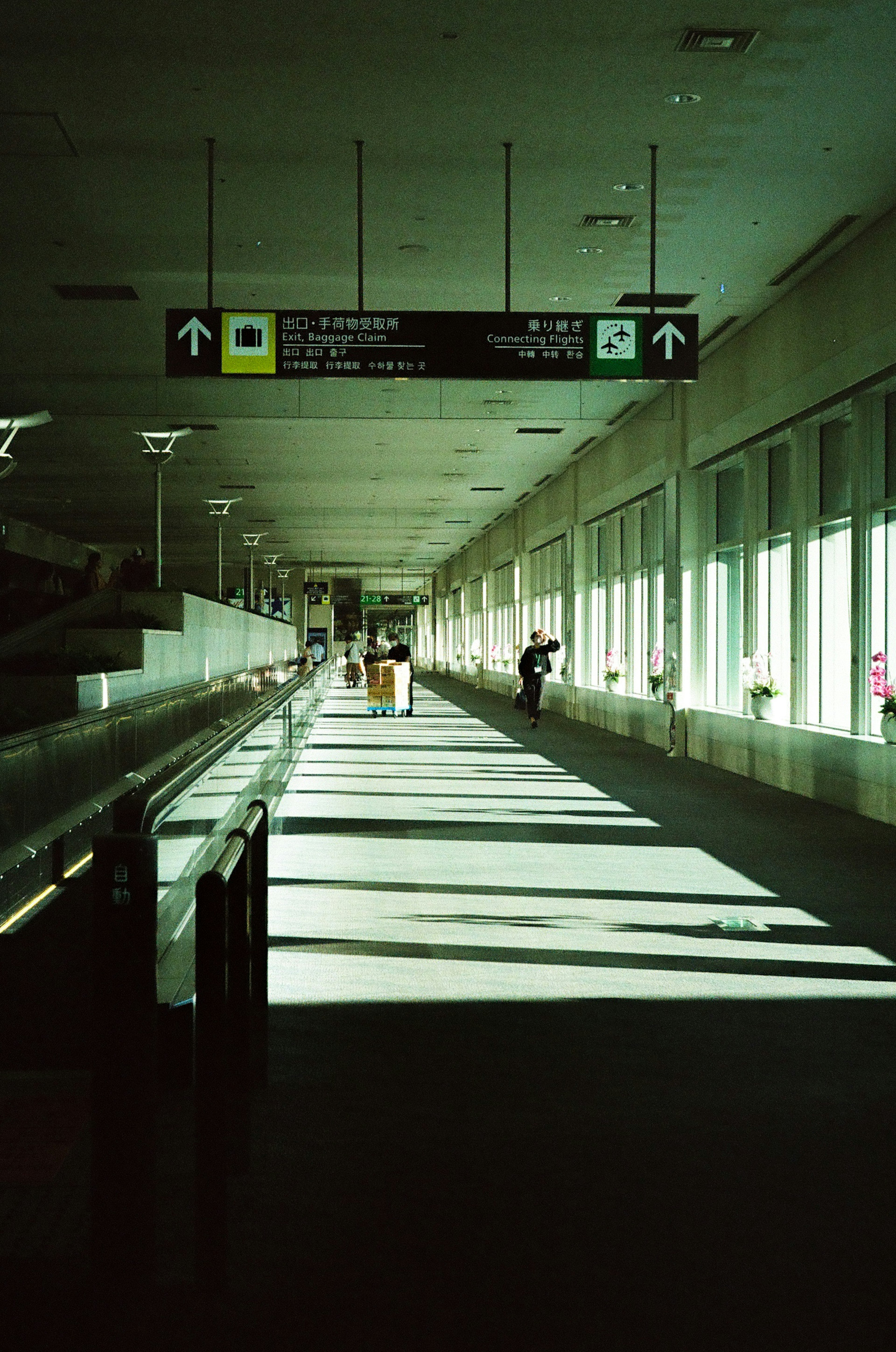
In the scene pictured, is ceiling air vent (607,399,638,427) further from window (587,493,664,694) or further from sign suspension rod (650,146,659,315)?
sign suspension rod (650,146,659,315)

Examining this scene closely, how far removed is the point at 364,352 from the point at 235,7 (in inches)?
120

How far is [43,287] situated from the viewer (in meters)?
13.4

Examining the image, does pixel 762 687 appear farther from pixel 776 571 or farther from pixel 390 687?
pixel 390 687

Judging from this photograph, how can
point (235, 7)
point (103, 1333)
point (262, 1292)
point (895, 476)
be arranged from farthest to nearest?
point (895, 476), point (235, 7), point (262, 1292), point (103, 1333)

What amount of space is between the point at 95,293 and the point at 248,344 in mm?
4459

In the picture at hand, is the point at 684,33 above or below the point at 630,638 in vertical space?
above

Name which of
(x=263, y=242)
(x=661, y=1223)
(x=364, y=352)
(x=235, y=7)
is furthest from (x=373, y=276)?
(x=661, y=1223)

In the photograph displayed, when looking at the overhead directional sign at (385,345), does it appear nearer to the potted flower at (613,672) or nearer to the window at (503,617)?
the potted flower at (613,672)

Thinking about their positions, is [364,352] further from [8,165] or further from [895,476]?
[895,476]

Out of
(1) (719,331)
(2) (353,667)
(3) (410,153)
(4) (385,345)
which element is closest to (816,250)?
(1) (719,331)

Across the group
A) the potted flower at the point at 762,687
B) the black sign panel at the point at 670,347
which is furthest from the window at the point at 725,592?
the black sign panel at the point at 670,347

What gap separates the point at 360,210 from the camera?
983 cm

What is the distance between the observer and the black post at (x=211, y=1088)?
109 inches

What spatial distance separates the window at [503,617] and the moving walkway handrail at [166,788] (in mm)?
33332
